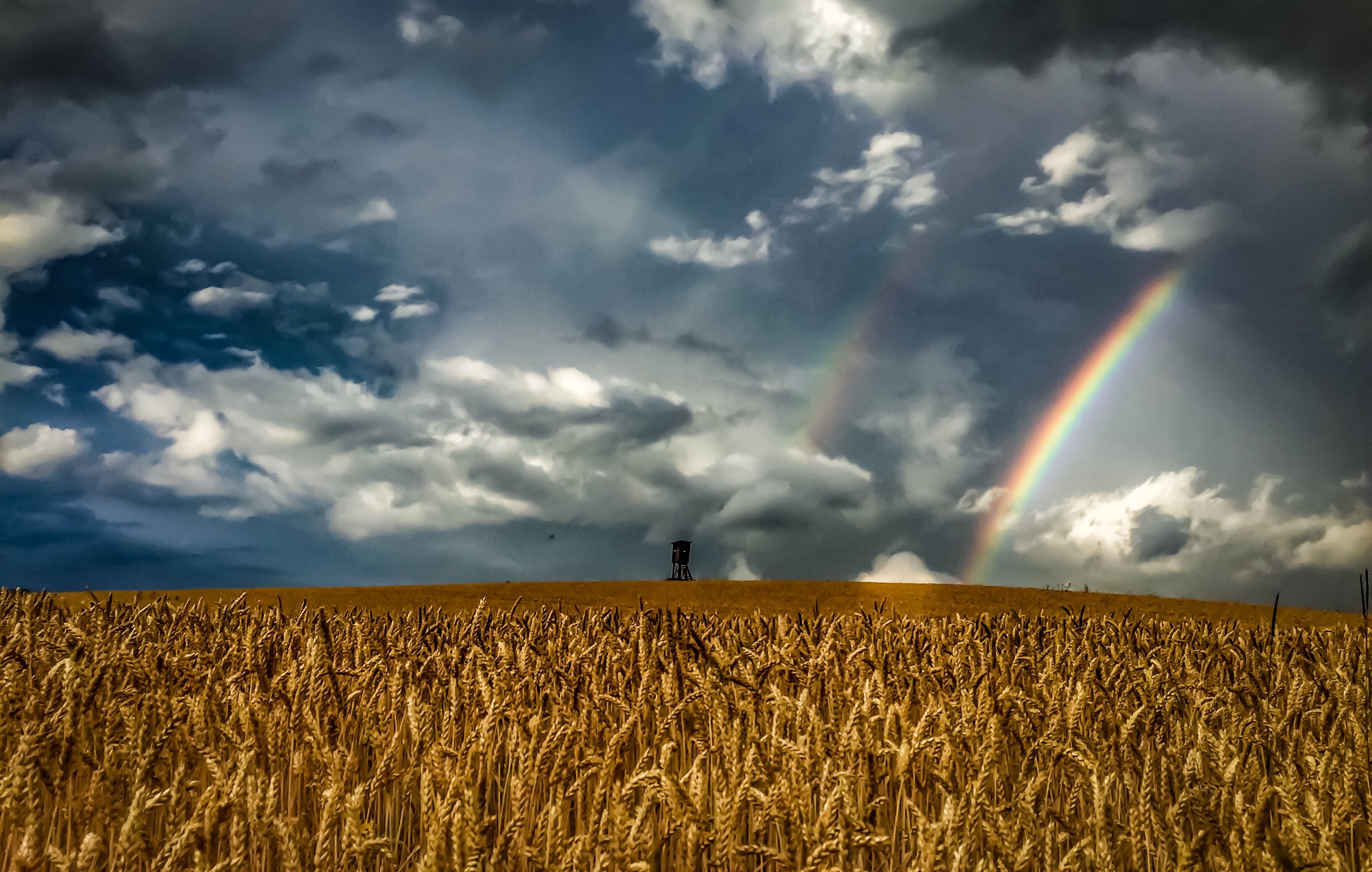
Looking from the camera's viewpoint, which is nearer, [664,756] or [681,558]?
[664,756]

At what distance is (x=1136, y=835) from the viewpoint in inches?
112

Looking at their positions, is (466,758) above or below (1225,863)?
above

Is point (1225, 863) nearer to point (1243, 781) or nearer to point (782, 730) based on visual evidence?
point (1243, 781)

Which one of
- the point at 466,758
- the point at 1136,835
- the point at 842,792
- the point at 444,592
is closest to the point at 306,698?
the point at 466,758

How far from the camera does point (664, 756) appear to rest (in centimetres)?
260

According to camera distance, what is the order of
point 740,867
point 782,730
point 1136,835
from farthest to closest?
point 782,730
point 1136,835
point 740,867

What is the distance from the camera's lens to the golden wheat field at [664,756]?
240 centimetres

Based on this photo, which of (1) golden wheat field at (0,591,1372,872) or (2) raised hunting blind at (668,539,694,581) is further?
(2) raised hunting blind at (668,539,694,581)

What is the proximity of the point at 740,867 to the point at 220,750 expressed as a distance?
2.61 meters

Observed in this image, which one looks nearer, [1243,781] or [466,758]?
[466,758]

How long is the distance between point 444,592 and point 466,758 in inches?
664

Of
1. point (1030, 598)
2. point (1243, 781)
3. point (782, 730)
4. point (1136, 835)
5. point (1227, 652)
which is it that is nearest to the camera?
point (1136, 835)

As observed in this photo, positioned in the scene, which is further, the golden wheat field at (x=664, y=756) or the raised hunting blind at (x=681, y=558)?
the raised hunting blind at (x=681, y=558)

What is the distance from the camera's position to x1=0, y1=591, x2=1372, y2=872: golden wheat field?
2.40 m
